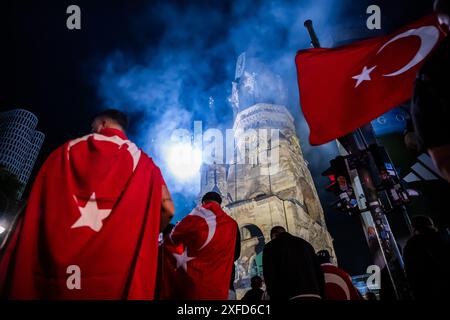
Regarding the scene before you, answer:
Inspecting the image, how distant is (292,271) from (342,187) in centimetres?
518

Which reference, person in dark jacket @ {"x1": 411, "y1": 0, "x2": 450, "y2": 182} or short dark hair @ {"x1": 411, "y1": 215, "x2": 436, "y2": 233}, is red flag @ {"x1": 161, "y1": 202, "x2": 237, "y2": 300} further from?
person in dark jacket @ {"x1": 411, "y1": 0, "x2": 450, "y2": 182}

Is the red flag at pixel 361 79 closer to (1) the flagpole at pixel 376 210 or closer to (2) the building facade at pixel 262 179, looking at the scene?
(1) the flagpole at pixel 376 210

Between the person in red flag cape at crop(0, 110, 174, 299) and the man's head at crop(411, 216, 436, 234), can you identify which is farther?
the man's head at crop(411, 216, 436, 234)

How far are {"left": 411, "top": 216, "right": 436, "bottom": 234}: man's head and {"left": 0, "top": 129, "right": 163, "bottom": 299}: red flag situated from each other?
388 cm

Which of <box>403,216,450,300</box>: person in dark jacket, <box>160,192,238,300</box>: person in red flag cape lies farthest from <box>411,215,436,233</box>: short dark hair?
<box>160,192,238,300</box>: person in red flag cape

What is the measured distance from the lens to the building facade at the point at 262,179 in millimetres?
39969

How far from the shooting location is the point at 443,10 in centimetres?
177

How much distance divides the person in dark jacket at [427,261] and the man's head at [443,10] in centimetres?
285

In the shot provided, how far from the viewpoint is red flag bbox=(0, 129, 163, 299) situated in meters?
1.94

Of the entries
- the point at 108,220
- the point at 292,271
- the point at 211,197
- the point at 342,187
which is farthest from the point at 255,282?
the point at 108,220

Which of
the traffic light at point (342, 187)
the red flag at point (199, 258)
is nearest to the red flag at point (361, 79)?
the red flag at point (199, 258)

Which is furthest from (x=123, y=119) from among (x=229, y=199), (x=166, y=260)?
(x=229, y=199)

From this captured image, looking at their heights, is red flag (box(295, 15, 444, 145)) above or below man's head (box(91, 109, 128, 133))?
above

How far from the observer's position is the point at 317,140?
502 cm
